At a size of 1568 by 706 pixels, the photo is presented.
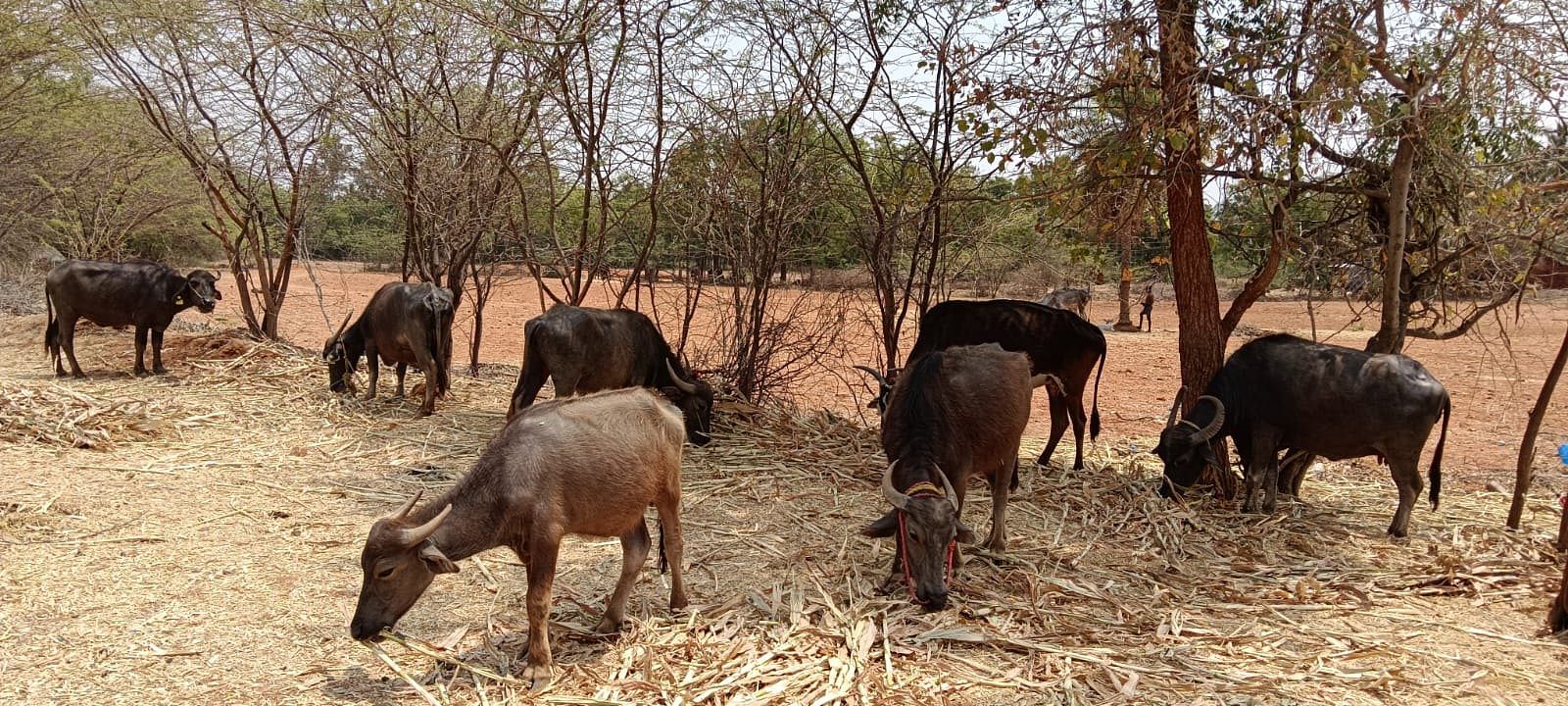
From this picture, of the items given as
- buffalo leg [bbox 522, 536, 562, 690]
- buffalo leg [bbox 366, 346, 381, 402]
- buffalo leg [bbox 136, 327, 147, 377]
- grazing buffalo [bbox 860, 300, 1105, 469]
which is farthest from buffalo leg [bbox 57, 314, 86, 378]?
grazing buffalo [bbox 860, 300, 1105, 469]

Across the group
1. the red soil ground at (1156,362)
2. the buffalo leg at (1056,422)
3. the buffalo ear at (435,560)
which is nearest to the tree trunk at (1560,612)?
the red soil ground at (1156,362)

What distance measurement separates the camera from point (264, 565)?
18.8 ft

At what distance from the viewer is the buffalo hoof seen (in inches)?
175

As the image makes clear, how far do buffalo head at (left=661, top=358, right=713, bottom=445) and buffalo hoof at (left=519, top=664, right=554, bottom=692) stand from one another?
483 centimetres

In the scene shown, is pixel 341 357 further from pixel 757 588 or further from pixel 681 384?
pixel 757 588

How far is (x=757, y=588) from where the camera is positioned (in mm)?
5742

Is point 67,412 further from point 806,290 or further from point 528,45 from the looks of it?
point 806,290

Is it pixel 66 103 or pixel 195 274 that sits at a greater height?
pixel 66 103

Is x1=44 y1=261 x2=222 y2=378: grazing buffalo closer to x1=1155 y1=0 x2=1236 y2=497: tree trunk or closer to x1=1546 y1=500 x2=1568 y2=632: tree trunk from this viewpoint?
x1=1155 y1=0 x2=1236 y2=497: tree trunk

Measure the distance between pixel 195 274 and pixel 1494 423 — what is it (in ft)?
60.1

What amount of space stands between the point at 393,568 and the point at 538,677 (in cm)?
88

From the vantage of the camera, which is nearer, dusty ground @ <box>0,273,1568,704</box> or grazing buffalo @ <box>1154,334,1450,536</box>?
dusty ground @ <box>0,273,1568,704</box>

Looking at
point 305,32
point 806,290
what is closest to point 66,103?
point 305,32

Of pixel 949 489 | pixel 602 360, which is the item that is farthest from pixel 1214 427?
pixel 602 360
